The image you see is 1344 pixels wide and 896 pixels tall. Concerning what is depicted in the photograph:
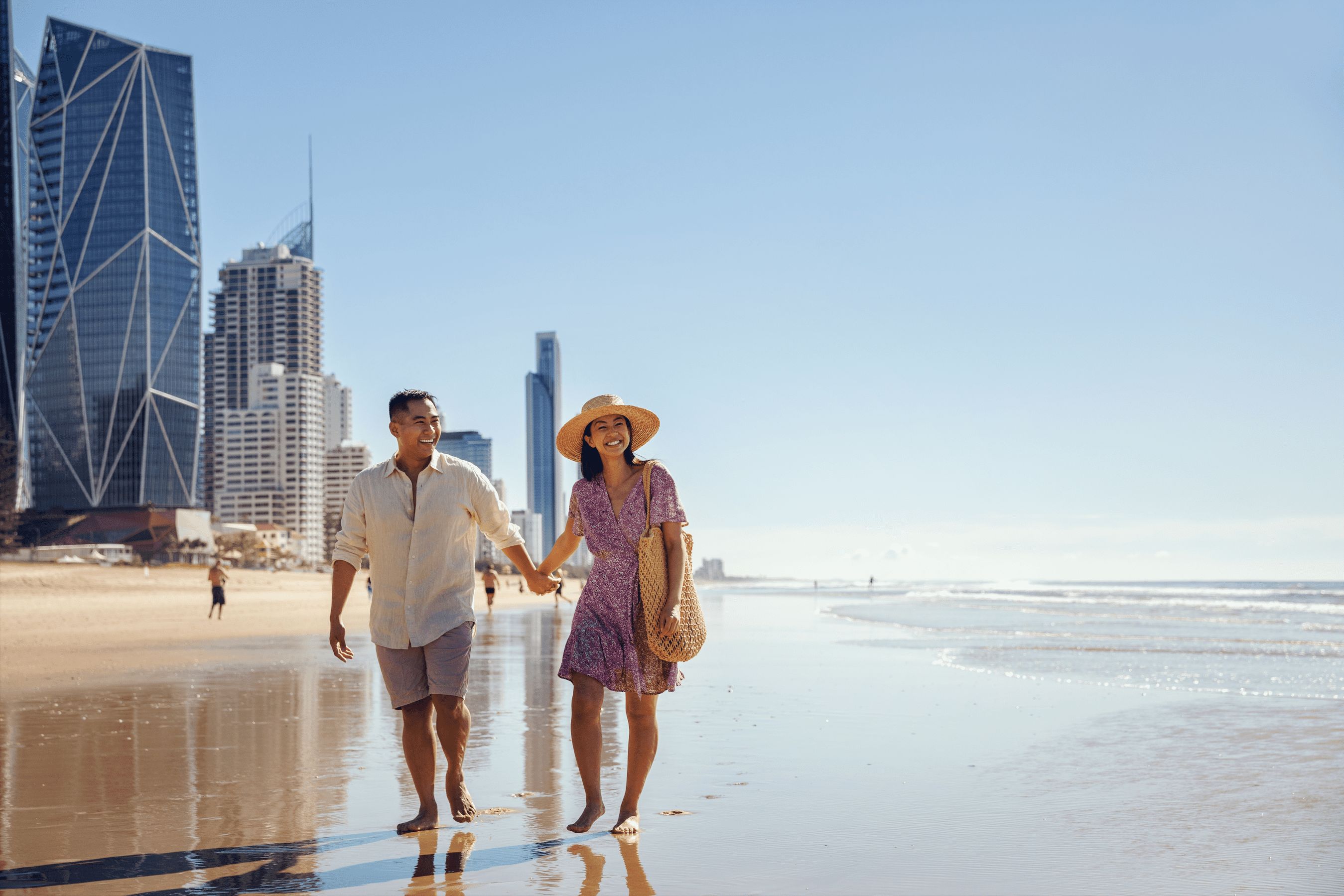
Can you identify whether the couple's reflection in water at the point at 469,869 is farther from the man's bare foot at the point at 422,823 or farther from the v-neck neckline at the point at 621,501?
the v-neck neckline at the point at 621,501

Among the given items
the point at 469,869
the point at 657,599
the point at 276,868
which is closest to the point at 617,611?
the point at 657,599

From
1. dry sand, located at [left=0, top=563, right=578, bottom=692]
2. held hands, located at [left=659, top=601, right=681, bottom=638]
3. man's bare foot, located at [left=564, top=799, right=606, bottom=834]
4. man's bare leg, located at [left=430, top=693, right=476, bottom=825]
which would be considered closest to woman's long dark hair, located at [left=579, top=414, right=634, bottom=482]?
held hands, located at [left=659, top=601, right=681, bottom=638]

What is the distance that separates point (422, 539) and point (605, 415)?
0.89 metres

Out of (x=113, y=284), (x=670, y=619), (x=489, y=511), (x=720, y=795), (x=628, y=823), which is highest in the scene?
(x=113, y=284)

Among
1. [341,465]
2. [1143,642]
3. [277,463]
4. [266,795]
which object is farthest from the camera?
[341,465]

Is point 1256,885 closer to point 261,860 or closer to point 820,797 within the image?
point 820,797

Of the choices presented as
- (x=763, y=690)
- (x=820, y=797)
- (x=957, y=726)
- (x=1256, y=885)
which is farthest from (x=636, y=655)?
(x=763, y=690)

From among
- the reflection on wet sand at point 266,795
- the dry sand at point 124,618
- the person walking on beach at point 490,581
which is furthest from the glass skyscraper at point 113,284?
the reflection on wet sand at point 266,795

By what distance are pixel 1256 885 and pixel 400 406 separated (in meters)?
3.57

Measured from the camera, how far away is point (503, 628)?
2405cm

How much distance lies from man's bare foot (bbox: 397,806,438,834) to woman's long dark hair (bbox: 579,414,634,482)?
57.8 inches

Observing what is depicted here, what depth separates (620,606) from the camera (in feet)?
14.9

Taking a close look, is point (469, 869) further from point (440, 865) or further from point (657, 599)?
point (657, 599)

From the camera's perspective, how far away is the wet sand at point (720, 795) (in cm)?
390
